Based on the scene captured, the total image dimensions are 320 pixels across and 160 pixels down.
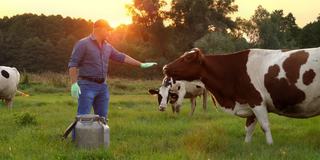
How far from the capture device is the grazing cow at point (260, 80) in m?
9.52

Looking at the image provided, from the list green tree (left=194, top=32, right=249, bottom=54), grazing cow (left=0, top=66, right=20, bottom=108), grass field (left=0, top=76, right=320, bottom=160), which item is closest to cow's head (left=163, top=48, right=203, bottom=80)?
grass field (left=0, top=76, right=320, bottom=160)

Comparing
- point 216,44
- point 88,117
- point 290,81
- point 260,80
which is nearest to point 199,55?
point 260,80

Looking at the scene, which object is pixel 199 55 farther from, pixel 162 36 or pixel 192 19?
pixel 192 19

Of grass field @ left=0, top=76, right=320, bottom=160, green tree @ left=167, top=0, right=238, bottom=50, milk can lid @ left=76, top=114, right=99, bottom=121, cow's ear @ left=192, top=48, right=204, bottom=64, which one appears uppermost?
green tree @ left=167, top=0, right=238, bottom=50

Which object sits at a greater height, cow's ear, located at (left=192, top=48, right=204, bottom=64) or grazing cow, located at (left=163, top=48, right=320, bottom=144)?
cow's ear, located at (left=192, top=48, right=204, bottom=64)

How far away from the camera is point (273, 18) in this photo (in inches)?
3393

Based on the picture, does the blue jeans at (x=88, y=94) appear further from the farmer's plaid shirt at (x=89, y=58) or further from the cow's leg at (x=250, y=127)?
the cow's leg at (x=250, y=127)

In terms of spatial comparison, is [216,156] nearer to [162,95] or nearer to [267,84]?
[267,84]

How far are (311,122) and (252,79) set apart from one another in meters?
3.54

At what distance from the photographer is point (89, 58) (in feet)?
30.8

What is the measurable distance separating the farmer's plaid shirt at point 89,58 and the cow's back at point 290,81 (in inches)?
113

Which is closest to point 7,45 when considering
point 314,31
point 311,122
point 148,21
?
point 148,21

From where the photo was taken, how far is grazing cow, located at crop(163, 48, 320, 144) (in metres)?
9.52

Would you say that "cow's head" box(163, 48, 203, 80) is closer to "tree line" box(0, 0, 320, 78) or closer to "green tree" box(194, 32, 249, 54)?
"green tree" box(194, 32, 249, 54)
